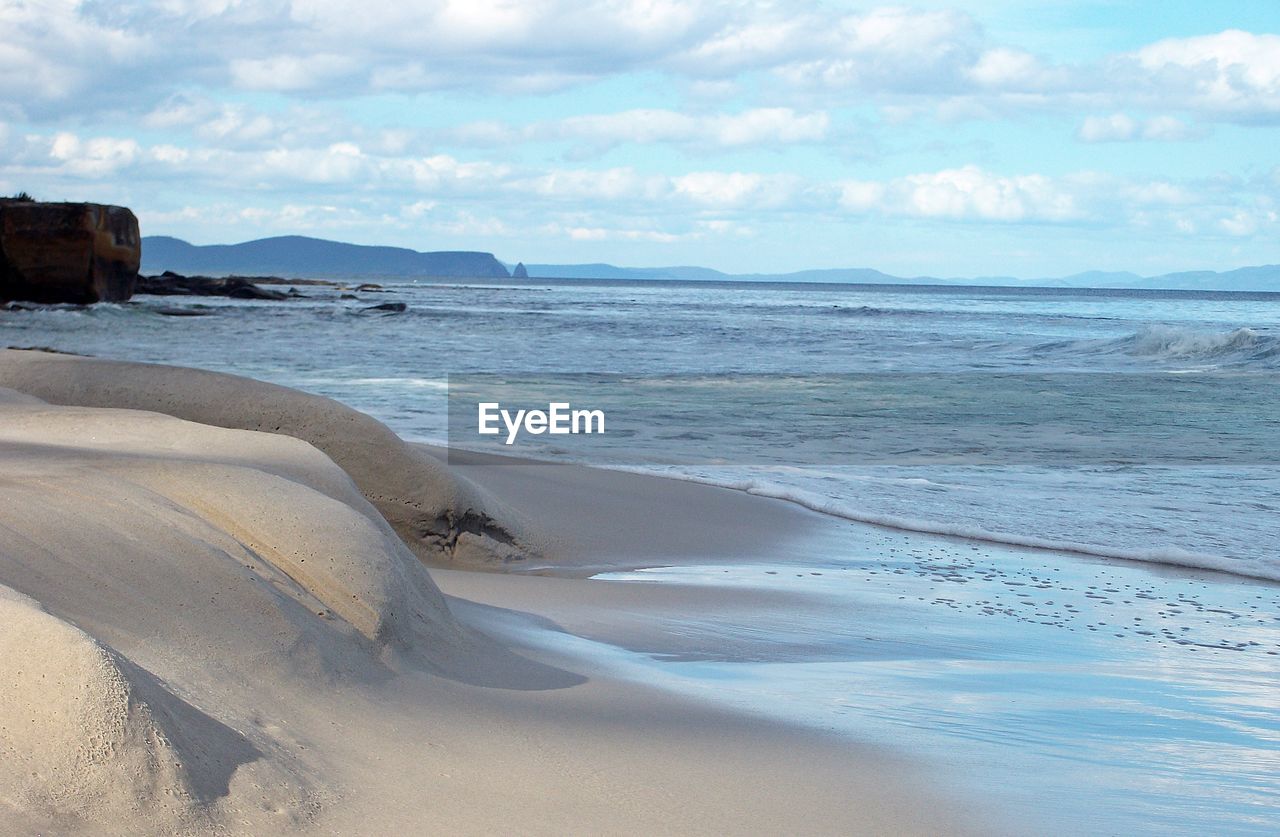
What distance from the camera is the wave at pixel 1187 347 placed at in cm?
2619

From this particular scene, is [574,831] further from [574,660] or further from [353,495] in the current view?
[353,495]

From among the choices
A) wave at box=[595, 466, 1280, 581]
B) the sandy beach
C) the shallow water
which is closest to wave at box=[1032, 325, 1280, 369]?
wave at box=[595, 466, 1280, 581]

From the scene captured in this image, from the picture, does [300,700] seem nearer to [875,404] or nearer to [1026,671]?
[1026,671]

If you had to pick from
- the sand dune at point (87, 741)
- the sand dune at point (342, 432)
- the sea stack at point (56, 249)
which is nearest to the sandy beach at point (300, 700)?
the sand dune at point (87, 741)

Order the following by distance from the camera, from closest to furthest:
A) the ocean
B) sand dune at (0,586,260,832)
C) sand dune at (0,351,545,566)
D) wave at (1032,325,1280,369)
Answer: sand dune at (0,586,260,832)
sand dune at (0,351,545,566)
the ocean
wave at (1032,325,1280,369)

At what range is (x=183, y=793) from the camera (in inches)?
85.8

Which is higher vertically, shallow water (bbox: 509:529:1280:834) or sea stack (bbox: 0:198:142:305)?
sea stack (bbox: 0:198:142:305)

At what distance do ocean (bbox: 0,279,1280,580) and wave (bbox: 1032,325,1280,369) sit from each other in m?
0.08

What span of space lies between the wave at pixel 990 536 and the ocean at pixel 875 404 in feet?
0.06

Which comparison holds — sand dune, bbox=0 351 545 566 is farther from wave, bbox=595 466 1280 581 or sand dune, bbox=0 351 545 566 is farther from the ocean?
the ocean

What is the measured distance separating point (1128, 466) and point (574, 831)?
31.1 feet

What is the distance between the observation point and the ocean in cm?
857

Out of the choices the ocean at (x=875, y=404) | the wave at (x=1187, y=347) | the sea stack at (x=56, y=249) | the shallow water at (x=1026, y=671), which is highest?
the sea stack at (x=56, y=249)

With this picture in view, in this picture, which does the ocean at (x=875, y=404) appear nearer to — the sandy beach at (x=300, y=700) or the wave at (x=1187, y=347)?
the wave at (x=1187, y=347)
